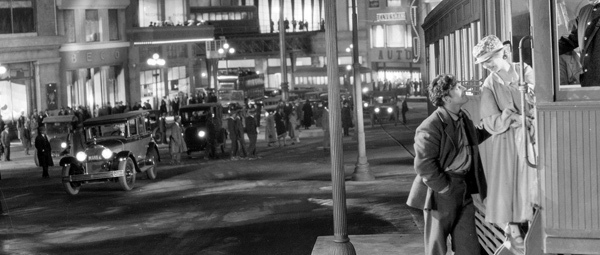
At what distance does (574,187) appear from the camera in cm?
636

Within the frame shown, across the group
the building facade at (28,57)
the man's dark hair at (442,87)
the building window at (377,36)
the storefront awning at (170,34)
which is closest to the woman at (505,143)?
the man's dark hair at (442,87)

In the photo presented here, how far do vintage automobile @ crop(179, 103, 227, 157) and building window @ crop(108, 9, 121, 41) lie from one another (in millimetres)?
24805

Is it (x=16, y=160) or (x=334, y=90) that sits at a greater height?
(x=334, y=90)

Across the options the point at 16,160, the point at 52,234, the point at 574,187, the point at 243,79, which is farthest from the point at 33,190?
the point at 243,79

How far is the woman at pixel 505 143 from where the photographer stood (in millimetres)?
7449

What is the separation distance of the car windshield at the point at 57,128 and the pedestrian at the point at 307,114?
49.8 feet

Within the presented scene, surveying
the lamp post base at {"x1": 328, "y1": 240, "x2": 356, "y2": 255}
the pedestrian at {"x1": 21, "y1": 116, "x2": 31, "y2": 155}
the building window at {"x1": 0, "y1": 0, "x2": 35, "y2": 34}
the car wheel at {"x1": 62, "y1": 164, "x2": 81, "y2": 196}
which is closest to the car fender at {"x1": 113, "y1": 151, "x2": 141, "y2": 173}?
the car wheel at {"x1": 62, "y1": 164, "x2": 81, "y2": 196}

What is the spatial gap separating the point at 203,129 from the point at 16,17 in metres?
17.9

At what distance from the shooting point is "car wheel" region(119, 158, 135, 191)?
24.1m

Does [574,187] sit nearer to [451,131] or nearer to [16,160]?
[451,131]

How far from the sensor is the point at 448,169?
7723 millimetres

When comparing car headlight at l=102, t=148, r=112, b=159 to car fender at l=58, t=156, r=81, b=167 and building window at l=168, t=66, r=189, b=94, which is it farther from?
building window at l=168, t=66, r=189, b=94

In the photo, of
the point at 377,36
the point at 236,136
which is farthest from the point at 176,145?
the point at 377,36

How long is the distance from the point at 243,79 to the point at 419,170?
5676cm
